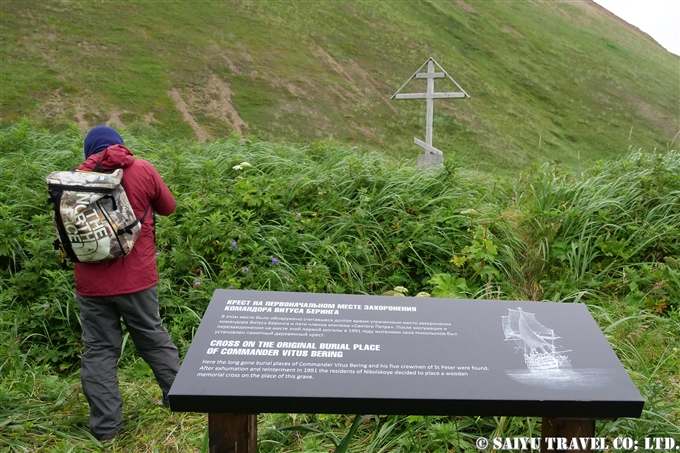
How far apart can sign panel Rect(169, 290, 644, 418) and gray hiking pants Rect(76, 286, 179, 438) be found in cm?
110

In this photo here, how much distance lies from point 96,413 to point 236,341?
1651mm

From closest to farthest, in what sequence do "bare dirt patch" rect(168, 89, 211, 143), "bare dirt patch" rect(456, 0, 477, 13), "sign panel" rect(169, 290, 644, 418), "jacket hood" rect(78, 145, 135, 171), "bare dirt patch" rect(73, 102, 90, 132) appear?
"sign panel" rect(169, 290, 644, 418) < "jacket hood" rect(78, 145, 135, 171) < "bare dirt patch" rect(73, 102, 90, 132) < "bare dirt patch" rect(168, 89, 211, 143) < "bare dirt patch" rect(456, 0, 477, 13)

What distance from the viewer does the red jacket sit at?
10.8ft

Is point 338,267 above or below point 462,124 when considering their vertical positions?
above

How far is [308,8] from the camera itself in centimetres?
2878

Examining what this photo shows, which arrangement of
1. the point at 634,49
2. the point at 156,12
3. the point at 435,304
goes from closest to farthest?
1. the point at 435,304
2. the point at 156,12
3. the point at 634,49

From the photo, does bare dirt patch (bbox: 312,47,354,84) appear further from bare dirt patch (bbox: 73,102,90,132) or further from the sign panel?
the sign panel

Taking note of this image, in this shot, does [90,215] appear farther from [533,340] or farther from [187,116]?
[187,116]

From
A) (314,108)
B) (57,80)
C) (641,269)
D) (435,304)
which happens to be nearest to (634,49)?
(314,108)

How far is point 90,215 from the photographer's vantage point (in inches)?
122

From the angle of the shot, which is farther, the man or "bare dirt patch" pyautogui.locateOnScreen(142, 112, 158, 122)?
"bare dirt patch" pyautogui.locateOnScreen(142, 112, 158, 122)

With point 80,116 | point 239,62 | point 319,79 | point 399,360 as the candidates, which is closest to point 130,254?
point 399,360

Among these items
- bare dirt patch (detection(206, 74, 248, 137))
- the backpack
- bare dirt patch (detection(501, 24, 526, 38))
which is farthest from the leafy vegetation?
bare dirt patch (detection(501, 24, 526, 38))

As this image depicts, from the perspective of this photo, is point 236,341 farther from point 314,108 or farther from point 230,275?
point 314,108
